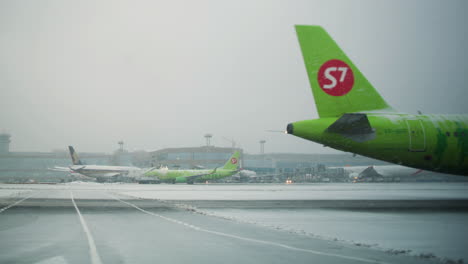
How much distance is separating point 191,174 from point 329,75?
84.6 m

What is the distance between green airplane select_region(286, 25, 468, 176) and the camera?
2850 centimetres

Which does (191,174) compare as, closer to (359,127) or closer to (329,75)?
(329,75)

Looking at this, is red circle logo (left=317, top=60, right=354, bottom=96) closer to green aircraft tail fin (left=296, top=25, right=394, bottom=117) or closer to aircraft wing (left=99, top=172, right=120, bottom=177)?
green aircraft tail fin (left=296, top=25, right=394, bottom=117)

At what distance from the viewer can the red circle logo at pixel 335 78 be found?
29.0 metres

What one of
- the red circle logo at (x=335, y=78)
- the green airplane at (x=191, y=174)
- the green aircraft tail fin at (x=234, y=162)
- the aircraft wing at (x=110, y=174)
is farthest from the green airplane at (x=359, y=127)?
the aircraft wing at (x=110, y=174)

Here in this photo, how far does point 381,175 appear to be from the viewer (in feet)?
374

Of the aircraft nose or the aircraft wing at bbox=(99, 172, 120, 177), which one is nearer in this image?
the aircraft nose

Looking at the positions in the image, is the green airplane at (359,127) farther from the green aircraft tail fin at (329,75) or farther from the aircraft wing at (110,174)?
the aircraft wing at (110,174)

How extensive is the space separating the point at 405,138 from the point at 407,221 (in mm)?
11003

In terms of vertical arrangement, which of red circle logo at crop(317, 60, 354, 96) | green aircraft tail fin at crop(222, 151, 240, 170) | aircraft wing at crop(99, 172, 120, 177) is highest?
red circle logo at crop(317, 60, 354, 96)

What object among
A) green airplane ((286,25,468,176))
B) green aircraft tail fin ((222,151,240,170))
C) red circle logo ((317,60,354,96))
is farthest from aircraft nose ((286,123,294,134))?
green aircraft tail fin ((222,151,240,170))

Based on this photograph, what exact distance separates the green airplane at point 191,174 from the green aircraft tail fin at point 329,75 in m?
82.6

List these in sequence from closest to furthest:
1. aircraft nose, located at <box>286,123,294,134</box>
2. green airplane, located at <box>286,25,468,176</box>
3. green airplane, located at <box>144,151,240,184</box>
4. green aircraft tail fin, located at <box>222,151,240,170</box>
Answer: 1. green airplane, located at <box>286,25,468,176</box>
2. aircraft nose, located at <box>286,123,294,134</box>
3. green airplane, located at <box>144,151,240,184</box>
4. green aircraft tail fin, located at <box>222,151,240,170</box>

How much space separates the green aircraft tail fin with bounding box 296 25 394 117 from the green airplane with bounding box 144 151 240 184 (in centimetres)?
8257
